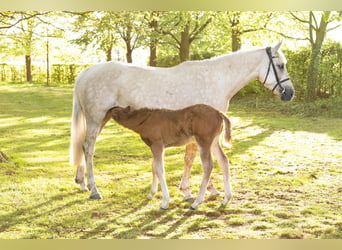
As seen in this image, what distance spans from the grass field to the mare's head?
113 cm

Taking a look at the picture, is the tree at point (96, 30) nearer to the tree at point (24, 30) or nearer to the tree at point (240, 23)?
the tree at point (24, 30)

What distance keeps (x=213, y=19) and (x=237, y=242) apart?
332 cm

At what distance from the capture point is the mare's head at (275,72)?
460 centimetres

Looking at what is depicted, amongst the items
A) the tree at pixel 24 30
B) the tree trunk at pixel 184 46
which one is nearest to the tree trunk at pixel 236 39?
the tree trunk at pixel 184 46

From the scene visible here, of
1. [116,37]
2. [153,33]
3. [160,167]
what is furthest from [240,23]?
[160,167]

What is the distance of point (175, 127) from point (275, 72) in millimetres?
1300

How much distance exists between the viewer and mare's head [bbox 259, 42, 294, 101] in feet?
15.1

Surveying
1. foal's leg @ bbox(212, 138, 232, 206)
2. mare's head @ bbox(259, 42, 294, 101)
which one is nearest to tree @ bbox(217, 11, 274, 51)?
mare's head @ bbox(259, 42, 294, 101)

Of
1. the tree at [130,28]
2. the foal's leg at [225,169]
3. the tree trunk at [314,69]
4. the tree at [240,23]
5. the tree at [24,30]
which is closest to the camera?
the foal's leg at [225,169]

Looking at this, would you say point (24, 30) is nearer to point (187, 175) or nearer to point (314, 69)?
point (187, 175)

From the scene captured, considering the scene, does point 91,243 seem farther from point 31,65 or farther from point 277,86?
point 31,65

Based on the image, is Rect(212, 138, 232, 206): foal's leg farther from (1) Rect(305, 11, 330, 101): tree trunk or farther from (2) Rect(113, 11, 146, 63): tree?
(1) Rect(305, 11, 330, 101): tree trunk

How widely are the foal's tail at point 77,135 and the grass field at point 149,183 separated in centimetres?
35

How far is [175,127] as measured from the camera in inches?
166
